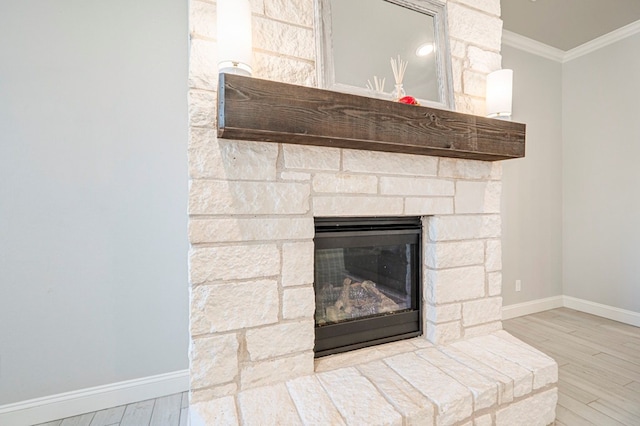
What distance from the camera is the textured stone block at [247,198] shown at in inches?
49.0

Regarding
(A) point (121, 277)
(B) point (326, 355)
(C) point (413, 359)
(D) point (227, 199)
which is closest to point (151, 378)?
(A) point (121, 277)

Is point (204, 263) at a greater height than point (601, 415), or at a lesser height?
greater

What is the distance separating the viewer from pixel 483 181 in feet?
6.18

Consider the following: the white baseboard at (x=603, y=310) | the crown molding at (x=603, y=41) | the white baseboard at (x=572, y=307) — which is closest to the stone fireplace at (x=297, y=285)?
the white baseboard at (x=572, y=307)

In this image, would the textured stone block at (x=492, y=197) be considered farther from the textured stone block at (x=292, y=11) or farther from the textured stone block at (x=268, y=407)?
the textured stone block at (x=268, y=407)

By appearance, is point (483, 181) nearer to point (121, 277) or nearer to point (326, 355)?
point (326, 355)

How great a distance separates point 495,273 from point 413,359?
0.80 metres

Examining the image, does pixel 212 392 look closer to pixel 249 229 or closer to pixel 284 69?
pixel 249 229

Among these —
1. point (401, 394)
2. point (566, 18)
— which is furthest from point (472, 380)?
point (566, 18)

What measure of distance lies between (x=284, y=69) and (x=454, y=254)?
1.37 meters

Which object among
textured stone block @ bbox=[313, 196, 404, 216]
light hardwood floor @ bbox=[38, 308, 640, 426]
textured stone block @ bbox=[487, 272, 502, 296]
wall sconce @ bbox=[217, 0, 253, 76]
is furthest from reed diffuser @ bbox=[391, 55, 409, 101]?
light hardwood floor @ bbox=[38, 308, 640, 426]

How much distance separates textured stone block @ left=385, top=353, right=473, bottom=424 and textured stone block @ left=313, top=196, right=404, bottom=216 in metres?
0.77

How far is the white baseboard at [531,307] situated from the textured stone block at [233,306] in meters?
2.74

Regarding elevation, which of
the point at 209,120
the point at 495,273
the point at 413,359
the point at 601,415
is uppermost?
the point at 209,120
